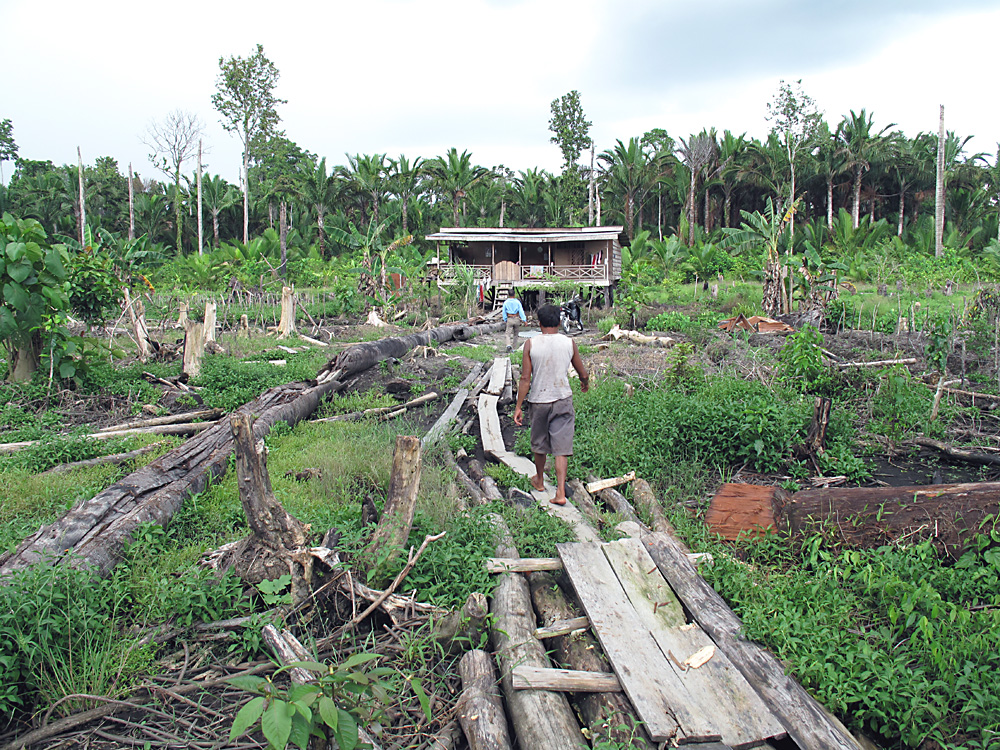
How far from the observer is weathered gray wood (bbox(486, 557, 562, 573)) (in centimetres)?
377

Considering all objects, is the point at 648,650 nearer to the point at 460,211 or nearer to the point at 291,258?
the point at 291,258

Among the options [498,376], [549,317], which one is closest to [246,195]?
[498,376]

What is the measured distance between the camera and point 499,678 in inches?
119

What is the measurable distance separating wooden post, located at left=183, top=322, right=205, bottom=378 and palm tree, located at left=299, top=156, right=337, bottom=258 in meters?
26.4

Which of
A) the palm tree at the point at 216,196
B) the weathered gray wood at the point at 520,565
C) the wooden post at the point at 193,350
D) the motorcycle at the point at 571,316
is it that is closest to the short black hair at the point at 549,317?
the weathered gray wood at the point at 520,565

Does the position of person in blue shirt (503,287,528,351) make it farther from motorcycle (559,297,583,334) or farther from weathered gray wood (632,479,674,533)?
weathered gray wood (632,479,674,533)

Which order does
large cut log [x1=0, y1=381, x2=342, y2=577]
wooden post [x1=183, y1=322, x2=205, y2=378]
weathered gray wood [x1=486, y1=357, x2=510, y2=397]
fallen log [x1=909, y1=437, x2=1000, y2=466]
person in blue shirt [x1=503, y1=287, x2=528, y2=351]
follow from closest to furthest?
large cut log [x1=0, y1=381, x2=342, y2=577]
fallen log [x1=909, y1=437, x2=1000, y2=466]
wooden post [x1=183, y1=322, x2=205, y2=378]
weathered gray wood [x1=486, y1=357, x2=510, y2=397]
person in blue shirt [x1=503, y1=287, x2=528, y2=351]

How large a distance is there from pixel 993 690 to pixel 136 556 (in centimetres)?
458

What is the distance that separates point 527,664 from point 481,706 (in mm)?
317

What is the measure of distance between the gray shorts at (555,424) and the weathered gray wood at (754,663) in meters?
1.45

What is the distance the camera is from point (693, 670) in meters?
2.97

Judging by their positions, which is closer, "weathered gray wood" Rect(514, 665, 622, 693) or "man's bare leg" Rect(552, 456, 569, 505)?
"weathered gray wood" Rect(514, 665, 622, 693)

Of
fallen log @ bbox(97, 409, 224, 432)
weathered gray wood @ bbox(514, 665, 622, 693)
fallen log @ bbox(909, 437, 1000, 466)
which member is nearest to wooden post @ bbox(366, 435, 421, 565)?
weathered gray wood @ bbox(514, 665, 622, 693)

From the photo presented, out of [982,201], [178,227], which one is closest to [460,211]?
[178,227]
